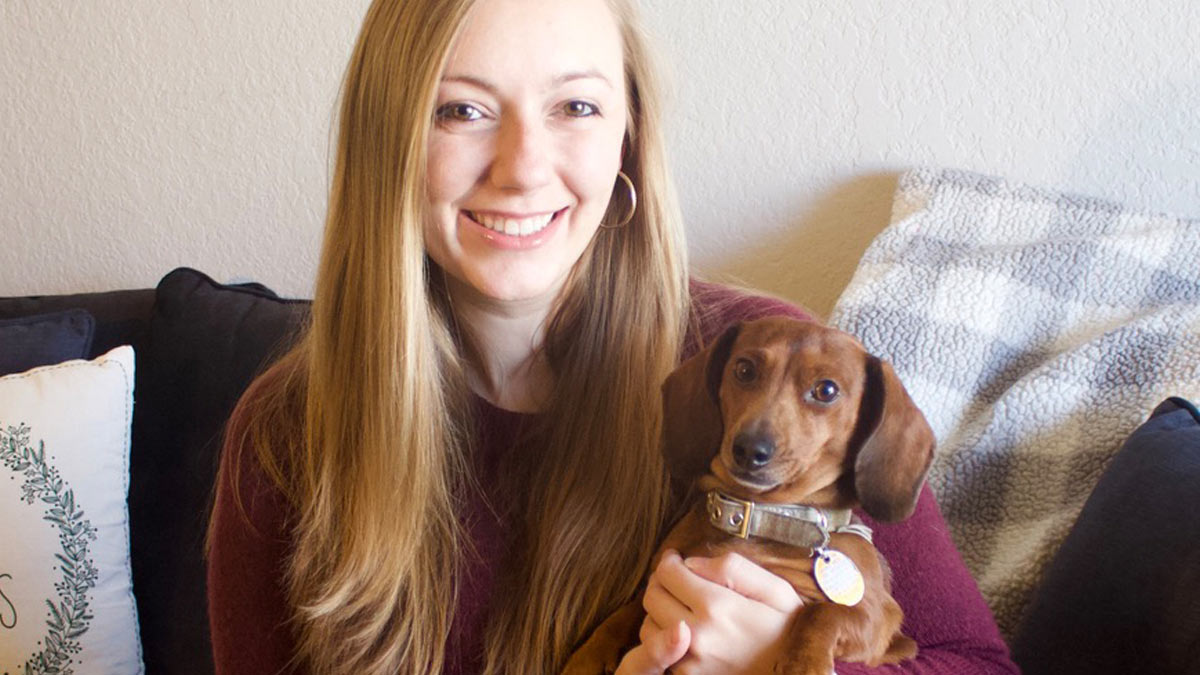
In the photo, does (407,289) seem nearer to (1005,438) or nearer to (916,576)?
(916,576)

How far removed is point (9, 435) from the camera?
61.9 inches

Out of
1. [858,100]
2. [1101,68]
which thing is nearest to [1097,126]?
[1101,68]

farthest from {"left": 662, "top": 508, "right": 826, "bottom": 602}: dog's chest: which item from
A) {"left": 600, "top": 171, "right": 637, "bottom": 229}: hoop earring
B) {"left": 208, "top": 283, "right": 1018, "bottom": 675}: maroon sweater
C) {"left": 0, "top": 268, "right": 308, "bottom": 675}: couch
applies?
{"left": 0, "top": 268, "right": 308, "bottom": 675}: couch

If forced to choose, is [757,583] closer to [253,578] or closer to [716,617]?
[716,617]

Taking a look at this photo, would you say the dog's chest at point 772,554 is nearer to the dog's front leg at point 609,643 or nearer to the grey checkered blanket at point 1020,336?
the dog's front leg at point 609,643

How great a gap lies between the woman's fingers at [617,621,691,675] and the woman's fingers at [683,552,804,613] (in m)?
0.05

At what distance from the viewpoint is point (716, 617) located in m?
0.85

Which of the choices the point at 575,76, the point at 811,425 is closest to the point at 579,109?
the point at 575,76

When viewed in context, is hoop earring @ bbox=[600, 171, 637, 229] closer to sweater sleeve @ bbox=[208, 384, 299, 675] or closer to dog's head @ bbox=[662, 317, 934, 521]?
dog's head @ bbox=[662, 317, 934, 521]

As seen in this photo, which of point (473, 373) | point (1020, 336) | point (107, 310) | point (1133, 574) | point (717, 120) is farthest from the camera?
point (107, 310)

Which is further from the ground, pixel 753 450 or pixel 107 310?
pixel 753 450

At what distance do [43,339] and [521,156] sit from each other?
1.10m

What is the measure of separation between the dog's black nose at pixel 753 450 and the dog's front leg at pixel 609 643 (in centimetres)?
23

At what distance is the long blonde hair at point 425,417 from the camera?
1057 mm
